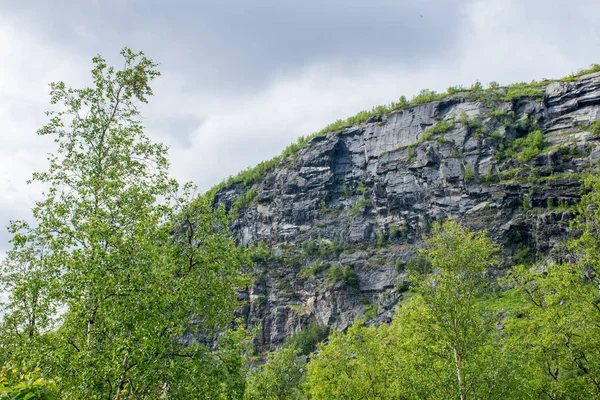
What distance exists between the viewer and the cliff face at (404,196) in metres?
86.3

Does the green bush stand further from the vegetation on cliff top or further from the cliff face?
the vegetation on cliff top

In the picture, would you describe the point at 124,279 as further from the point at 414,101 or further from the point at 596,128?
the point at 414,101

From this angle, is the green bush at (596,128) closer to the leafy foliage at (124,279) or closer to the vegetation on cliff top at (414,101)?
the vegetation on cliff top at (414,101)

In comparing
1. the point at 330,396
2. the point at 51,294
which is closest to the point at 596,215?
the point at 330,396

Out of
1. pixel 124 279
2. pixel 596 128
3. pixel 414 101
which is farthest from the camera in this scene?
pixel 414 101

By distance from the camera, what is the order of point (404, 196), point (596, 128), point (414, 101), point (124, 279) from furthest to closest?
point (414, 101) → point (404, 196) → point (596, 128) → point (124, 279)

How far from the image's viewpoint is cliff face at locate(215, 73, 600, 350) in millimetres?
86312

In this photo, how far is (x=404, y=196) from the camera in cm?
10131

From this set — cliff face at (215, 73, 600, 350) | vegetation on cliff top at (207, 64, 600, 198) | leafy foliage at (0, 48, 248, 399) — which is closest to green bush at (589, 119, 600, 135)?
cliff face at (215, 73, 600, 350)

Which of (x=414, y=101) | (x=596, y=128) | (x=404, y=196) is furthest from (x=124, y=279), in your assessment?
(x=414, y=101)

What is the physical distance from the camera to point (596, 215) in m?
27.6

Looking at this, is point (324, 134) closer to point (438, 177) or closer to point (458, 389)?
point (438, 177)

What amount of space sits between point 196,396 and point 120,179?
29.6ft

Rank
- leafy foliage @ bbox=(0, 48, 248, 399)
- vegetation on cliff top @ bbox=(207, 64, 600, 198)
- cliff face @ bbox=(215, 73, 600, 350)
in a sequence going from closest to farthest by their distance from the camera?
leafy foliage @ bbox=(0, 48, 248, 399) → cliff face @ bbox=(215, 73, 600, 350) → vegetation on cliff top @ bbox=(207, 64, 600, 198)
